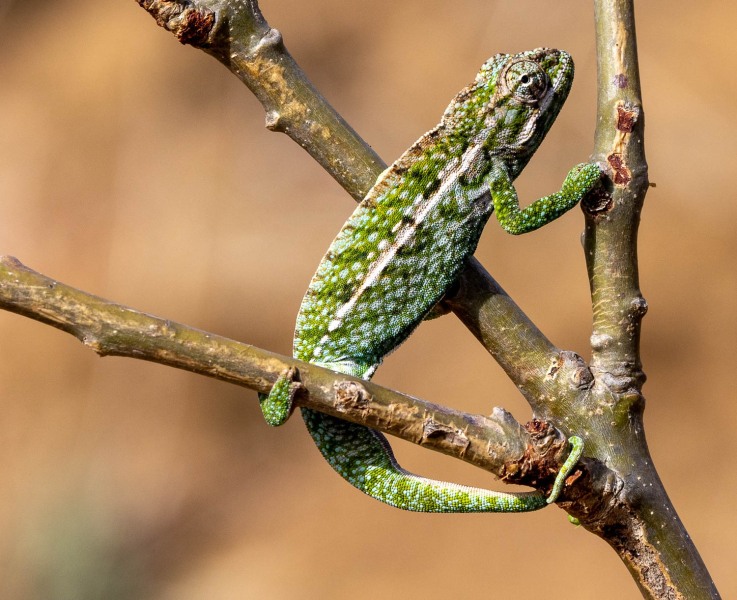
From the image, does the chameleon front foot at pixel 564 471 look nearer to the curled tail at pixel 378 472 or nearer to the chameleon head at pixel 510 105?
the curled tail at pixel 378 472

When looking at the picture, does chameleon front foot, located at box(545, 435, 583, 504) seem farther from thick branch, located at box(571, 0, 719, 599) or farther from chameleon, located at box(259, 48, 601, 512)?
chameleon, located at box(259, 48, 601, 512)

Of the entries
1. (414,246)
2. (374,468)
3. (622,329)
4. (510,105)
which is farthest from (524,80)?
(374,468)

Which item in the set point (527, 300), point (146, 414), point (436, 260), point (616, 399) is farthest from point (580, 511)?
point (146, 414)

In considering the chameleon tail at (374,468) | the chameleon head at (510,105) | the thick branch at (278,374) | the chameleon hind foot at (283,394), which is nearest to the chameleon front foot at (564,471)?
the thick branch at (278,374)

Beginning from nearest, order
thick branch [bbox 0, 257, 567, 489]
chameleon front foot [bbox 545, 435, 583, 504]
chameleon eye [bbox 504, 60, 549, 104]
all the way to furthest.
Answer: thick branch [bbox 0, 257, 567, 489] → chameleon front foot [bbox 545, 435, 583, 504] → chameleon eye [bbox 504, 60, 549, 104]

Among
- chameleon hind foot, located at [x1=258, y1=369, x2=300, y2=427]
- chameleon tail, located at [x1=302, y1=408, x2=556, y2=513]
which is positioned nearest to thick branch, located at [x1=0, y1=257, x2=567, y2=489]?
chameleon hind foot, located at [x1=258, y1=369, x2=300, y2=427]
